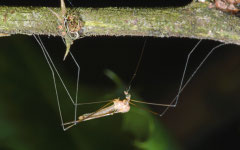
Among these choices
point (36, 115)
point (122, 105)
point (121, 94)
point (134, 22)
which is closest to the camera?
point (134, 22)

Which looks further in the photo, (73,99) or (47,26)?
(73,99)

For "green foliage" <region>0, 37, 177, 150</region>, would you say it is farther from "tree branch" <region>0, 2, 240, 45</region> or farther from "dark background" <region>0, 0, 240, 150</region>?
"tree branch" <region>0, 2, 240, 45</region>

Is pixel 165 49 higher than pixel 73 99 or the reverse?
higher

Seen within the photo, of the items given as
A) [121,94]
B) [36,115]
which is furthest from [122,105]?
[36,115]

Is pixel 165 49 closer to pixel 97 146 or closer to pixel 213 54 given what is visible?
pixel 213 54

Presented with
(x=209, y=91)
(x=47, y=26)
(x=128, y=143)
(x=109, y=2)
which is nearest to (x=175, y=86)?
(x=209, y=91)

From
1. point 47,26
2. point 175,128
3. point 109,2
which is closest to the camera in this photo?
point 47,26

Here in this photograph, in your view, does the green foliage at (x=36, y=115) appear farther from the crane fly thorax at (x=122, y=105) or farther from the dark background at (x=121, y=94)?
the crane fly thorax at (x=122, y=105)

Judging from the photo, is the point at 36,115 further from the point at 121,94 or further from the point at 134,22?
the point at 134,22
